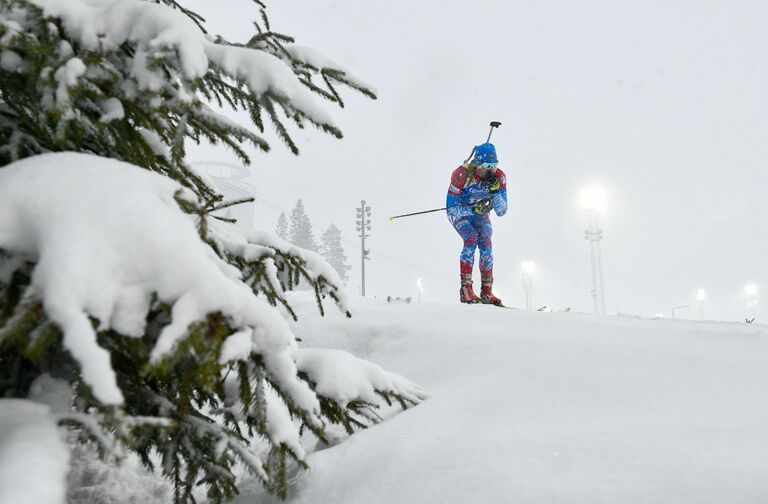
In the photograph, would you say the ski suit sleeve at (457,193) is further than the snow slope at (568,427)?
Yes

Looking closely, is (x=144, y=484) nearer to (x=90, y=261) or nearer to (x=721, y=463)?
(x=90, y=261)

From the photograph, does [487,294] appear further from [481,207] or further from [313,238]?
[313,238]

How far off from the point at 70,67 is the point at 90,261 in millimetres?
609

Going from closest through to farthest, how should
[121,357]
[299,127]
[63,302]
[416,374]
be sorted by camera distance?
[63,302], [121,357], [299,127], [416,374]

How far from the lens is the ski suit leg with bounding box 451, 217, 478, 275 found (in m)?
7.18

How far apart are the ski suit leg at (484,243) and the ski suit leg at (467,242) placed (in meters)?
0.08

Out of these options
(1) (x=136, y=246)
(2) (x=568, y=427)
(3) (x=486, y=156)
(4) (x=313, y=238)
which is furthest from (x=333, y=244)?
(1) (x=136, y=246)

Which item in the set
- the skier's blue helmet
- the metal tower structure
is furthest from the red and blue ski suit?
the metal tower structure

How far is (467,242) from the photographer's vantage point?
7176 mm

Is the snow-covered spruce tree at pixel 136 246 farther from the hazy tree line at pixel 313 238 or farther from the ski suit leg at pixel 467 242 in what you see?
the hazy tree line at pixel 313 238

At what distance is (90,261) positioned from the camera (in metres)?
1.06

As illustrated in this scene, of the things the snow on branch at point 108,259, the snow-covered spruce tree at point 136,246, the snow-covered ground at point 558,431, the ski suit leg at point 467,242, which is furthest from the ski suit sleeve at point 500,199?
the snow on branch at point 108,259

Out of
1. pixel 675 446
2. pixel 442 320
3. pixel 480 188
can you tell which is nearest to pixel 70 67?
pixel 675 446

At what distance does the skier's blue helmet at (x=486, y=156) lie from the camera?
23.6ft
